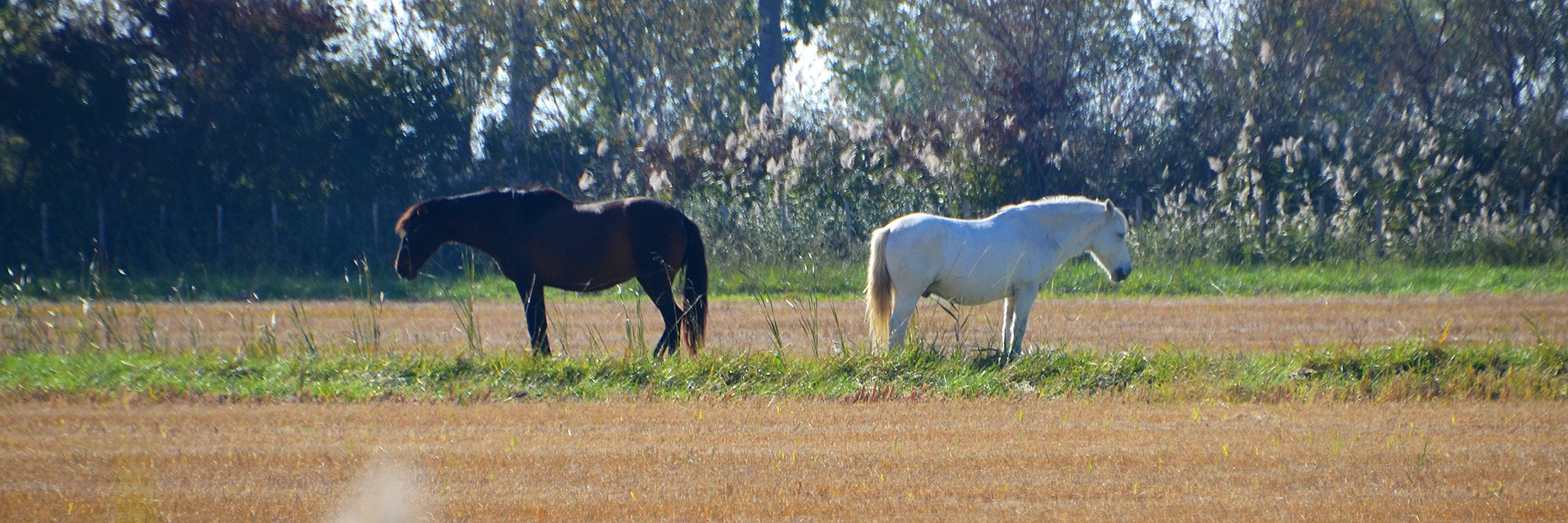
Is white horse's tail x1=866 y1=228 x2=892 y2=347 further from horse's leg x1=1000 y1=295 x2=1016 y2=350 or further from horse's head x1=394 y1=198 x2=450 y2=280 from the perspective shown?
horse's head x1=394 y1=198 x2=450 y2=280

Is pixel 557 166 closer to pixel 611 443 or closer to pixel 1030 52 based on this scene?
pixel 1030 52

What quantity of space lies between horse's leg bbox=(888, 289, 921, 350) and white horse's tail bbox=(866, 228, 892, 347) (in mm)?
49

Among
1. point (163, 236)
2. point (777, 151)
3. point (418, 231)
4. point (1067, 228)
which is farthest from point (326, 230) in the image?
point (1067, 228)

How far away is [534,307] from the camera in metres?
10.0

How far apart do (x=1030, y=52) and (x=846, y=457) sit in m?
22.9

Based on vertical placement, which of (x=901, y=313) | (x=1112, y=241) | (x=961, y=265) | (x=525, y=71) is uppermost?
(x=525, y=71)

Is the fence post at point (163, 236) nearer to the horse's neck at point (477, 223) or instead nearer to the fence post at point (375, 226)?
the fence post at point (375, 226)

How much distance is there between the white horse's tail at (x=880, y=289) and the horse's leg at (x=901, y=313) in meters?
0.05

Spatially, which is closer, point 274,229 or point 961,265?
point 961,265

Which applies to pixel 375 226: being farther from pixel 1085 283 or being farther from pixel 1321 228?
pixel 1321 228

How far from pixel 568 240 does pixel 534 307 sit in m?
0.66

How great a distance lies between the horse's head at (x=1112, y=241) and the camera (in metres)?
10.4

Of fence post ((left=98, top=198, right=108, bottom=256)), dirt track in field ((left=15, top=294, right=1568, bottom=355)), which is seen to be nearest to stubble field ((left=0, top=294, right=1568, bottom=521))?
dirt track in field ((left=15, top=294, right=1568, bottom=355))

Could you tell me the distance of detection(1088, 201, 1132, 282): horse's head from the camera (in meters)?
10.4
